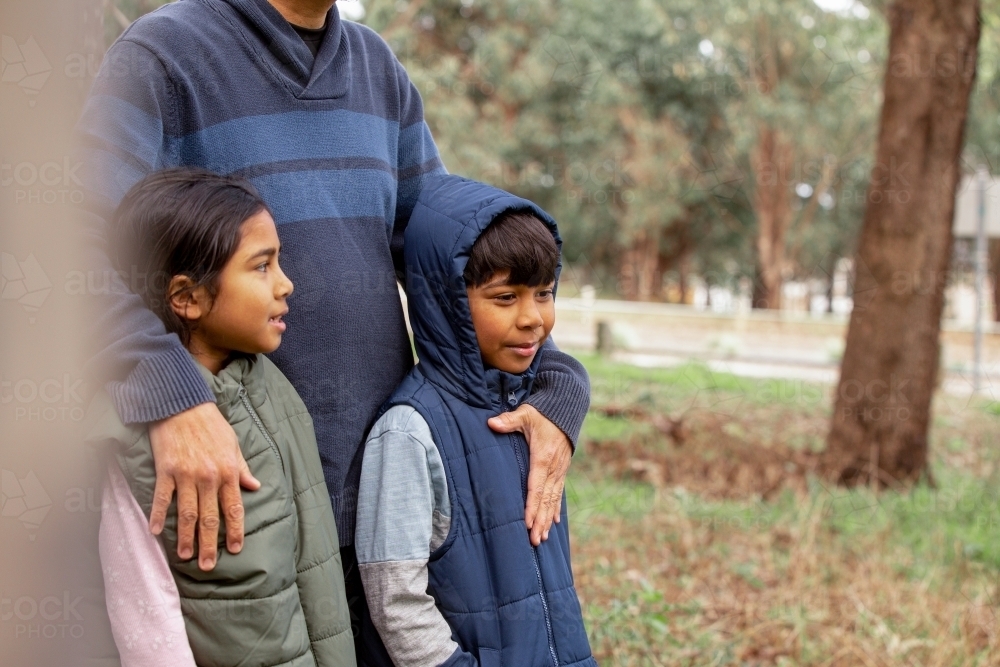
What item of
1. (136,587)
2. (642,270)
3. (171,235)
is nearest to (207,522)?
(136,587)

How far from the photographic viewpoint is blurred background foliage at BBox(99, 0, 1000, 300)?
18.2 m

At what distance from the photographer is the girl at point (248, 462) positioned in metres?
1.44

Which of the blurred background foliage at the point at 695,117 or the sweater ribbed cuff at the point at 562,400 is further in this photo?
the blurred background foliage at the point at 695,117

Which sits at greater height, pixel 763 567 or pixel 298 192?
pixel 298 192

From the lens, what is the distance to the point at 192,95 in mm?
1681

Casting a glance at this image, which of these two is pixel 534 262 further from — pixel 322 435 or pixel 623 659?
pixel 623 659

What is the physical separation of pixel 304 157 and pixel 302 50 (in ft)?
0.65

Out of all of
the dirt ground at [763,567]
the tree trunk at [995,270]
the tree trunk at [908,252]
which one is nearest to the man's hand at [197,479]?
the dirt ground at [763,567]

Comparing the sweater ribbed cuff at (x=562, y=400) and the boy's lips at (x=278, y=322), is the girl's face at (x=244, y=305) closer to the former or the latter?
the boy's lips at (x=278, y=322)

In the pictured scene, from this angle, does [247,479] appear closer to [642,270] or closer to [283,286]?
[283,286]

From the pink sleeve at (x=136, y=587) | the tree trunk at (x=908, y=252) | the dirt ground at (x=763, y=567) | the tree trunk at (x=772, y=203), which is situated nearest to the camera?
the pink sleeve at (x=136, y=587)

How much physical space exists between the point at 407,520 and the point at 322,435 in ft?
0.73

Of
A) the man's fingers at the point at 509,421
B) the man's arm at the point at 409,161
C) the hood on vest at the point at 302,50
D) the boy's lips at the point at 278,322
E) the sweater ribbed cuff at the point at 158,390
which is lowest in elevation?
the man's fingers at the point at 509,421

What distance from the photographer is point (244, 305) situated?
157cm
